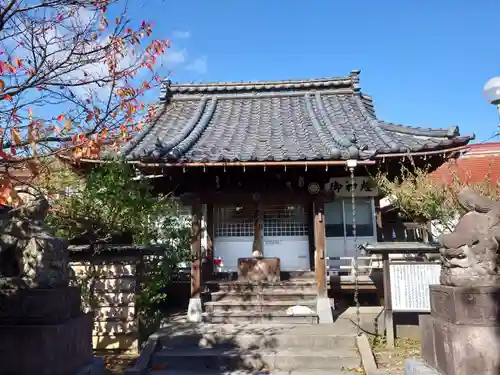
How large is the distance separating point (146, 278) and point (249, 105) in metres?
7.73

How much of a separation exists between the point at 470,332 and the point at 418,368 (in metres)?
0.96

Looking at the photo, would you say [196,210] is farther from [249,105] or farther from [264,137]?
[249,105]

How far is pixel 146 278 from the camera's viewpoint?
781cm

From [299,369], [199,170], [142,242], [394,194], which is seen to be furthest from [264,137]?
[299,369]

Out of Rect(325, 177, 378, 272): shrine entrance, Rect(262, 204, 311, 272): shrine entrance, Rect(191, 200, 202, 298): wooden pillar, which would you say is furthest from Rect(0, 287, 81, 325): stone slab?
Rect(325, 177, 378, 272): shrine entrance

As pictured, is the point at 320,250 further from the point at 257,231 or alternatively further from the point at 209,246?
the point at 209,246

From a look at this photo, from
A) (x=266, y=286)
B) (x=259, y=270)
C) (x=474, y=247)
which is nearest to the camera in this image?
(x=474, y=247)

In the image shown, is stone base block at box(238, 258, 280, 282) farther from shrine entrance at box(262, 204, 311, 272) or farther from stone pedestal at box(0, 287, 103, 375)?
stone pedestal at box(0, 287, 103, 375)

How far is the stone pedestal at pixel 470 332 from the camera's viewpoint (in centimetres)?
387

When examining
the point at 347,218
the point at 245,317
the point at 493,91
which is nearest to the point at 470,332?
the point at 493,91

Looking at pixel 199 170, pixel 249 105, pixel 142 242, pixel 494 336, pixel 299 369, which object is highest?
pixel 249 105

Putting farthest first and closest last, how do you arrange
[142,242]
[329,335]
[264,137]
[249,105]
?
1. [249,105]
2. [264,137]
3. [142,242]
4. [329,335]

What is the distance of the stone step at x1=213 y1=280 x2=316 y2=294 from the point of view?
29.5ft

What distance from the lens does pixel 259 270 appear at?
9344 mm
